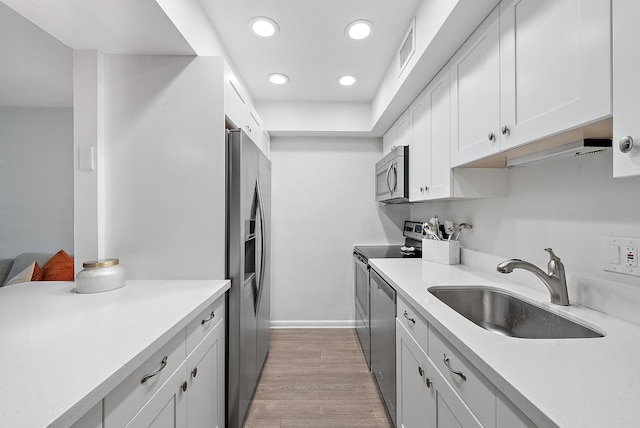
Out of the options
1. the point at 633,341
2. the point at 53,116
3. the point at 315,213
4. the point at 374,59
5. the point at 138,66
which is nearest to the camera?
the point at 633,341

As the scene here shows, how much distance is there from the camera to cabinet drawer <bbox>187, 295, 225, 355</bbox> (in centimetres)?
112

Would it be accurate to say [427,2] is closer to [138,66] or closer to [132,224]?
[138,66]

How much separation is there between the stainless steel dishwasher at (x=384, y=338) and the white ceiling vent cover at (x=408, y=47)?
1508 millimetres

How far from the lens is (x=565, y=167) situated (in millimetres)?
1186

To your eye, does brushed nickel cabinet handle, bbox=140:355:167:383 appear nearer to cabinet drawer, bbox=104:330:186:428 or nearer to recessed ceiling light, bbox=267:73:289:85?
cabinet drawer, bbox=104:330:186:428

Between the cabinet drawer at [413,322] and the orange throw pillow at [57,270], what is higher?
the orange throw pillow at [57,270]

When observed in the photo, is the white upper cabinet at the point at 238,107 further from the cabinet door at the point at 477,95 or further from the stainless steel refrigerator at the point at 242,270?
the cabinet door at the point at 477,95

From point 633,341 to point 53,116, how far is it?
2835 millimetres

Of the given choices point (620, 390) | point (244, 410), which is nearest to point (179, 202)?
point (244, 410)

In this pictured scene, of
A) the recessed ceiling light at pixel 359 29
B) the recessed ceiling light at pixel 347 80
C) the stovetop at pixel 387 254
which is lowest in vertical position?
the stovetop at pixel 387 254

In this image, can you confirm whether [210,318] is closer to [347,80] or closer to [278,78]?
[278,78]

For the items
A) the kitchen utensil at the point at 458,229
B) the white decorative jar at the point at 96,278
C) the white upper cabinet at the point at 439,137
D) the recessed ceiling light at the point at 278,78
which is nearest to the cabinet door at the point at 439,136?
the white upper cabinet at the point at 439,137

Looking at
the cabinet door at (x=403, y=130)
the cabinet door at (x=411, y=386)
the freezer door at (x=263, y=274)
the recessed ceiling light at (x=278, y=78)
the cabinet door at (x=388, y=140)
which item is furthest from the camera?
the cabinet door at (x=388, y=140)

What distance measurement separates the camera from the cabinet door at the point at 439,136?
5.48ft
